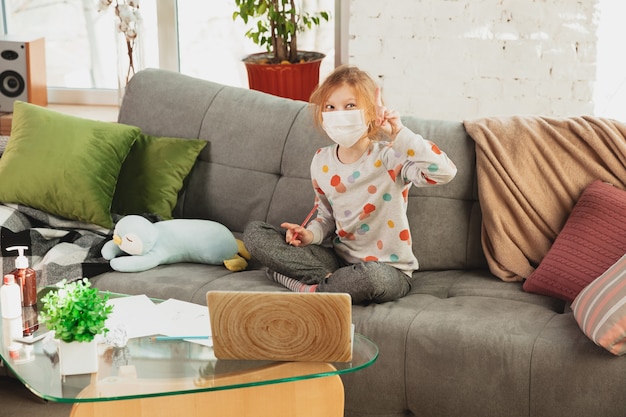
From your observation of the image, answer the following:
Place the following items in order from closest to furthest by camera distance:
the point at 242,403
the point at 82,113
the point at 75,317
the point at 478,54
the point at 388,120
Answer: the point at 75,317 < the point at 242,403 < the point at 388,120 < the point at 478,54 < the point at 82,113

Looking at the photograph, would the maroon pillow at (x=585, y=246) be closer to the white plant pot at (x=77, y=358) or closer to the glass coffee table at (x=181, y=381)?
the glass coffee table at (x=181, y=381)

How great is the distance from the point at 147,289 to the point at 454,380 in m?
0.87

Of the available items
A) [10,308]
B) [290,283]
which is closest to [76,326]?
[10,308]

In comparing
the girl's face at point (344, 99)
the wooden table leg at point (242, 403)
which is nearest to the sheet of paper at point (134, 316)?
the wooden table leg at point (242, 403)

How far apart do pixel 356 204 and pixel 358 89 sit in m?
0.31

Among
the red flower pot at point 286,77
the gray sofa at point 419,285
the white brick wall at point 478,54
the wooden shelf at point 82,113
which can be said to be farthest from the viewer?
the wooden shelf at point 82,113

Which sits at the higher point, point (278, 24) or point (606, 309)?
point (278, 24)

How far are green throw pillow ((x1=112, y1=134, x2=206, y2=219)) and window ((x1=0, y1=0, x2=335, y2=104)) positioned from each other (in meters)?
1.29

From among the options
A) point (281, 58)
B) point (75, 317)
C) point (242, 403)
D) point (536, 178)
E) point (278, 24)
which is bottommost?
point (242, 403)

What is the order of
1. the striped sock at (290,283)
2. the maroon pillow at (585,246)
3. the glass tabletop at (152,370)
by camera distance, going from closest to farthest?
1. the glass tabletop at (152,370)
2. the maroon pillow at (585,246)
3. the striped sock at (290,283)

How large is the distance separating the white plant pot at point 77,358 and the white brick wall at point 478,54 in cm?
232

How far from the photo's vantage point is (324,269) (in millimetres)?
2492

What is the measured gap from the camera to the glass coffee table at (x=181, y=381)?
171 centimetres

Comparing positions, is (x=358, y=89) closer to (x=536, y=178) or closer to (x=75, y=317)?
(x=536, y=178)
